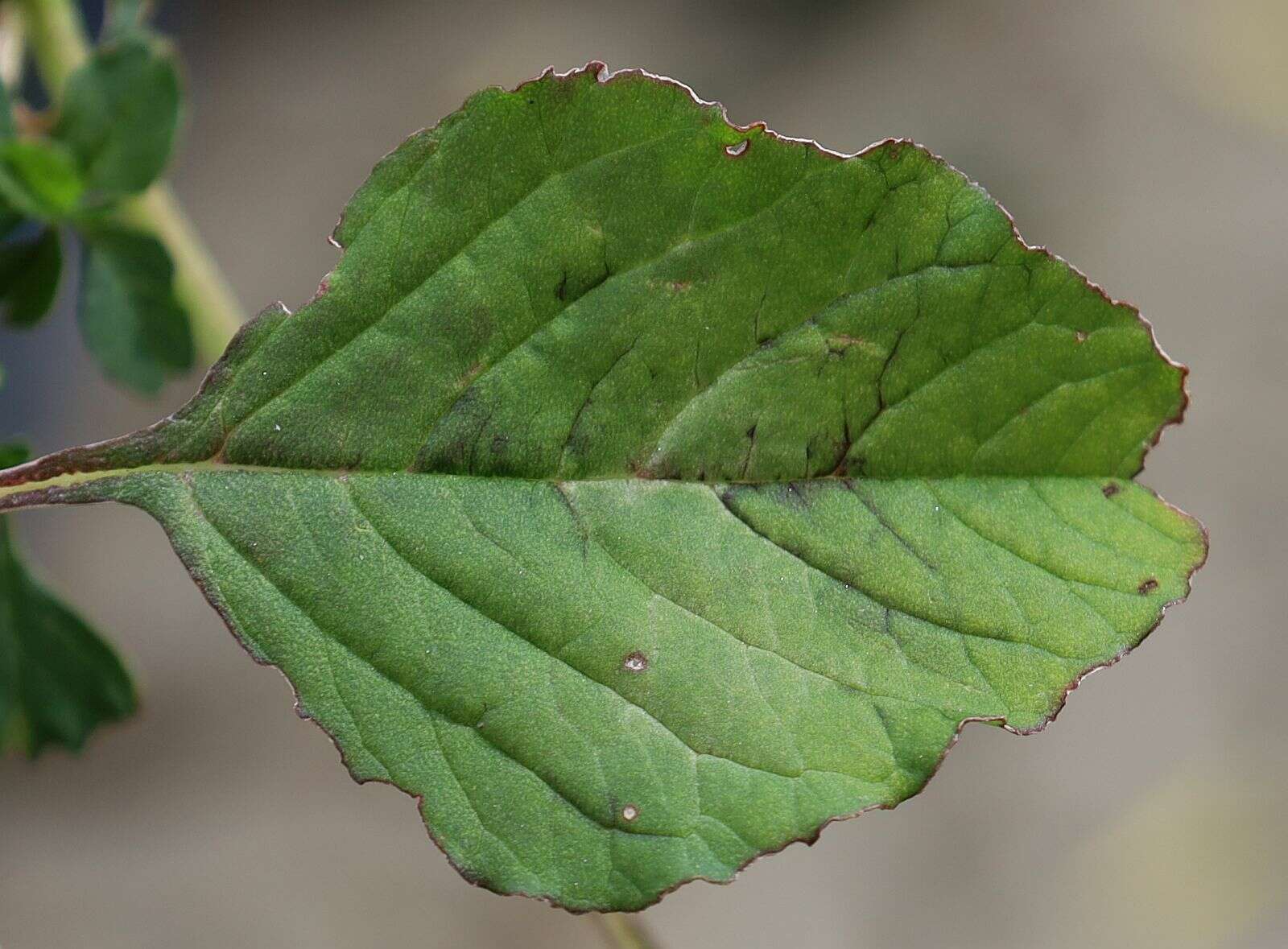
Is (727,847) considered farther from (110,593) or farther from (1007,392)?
(110,593)

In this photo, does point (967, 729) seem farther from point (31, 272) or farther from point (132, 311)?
point (31, 272)

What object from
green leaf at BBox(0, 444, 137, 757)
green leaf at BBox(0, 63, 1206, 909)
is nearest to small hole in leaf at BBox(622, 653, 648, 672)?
green leaf at BBox(0, 63, 1206, 909)

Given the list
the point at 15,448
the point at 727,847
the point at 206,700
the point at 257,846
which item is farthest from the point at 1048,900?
the point at 15,448

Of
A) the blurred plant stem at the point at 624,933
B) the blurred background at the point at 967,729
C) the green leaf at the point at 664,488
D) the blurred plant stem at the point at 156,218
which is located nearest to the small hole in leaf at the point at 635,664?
the green leaf at the point at 664,488

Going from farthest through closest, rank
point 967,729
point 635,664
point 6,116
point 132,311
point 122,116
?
point 967,729 → point 132,311 → point 122,116 → point 6,116 → point 635,664

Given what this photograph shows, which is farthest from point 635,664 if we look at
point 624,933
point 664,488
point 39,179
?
point 39,179

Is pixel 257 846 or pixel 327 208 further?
pixel 327 208
